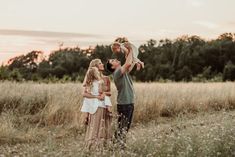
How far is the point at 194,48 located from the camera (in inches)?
2862

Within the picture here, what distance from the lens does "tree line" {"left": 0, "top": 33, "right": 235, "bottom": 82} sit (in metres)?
59.6

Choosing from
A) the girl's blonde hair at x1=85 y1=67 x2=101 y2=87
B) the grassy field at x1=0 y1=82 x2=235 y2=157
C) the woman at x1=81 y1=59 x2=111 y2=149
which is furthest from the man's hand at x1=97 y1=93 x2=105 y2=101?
the grassy field at x1=0 y1=82 x2=235 y2=157

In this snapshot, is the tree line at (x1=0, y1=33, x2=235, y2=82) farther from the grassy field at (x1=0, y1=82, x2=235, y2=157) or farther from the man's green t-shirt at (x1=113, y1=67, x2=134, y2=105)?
the man's green t-shirt at (x1=113, y1=67, x2=134, y2=105)

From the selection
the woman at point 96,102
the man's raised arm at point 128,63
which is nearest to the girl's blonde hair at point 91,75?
the woman at point 96,102

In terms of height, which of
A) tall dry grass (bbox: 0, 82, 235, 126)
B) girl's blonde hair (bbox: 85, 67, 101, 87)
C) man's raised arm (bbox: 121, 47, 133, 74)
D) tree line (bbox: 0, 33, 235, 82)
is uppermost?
man's raised arm (bbox: 121, 47, 133, 74)

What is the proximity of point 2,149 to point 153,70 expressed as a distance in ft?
174

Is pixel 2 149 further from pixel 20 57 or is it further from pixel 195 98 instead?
pixel 20 57

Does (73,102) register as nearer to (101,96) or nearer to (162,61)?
(101,96)

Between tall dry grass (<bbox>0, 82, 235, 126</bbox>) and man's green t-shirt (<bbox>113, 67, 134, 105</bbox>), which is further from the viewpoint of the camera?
tall dry grass (<bbox>0, 82, 235, 126</bbox>)

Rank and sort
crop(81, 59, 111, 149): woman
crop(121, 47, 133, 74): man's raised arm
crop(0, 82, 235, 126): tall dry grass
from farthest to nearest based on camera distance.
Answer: crop(0, 82, 235, 126): tall dry grass
crop(81, 59, 111, 149): woman
crop(121, 47, 133, 74): man's raised arm

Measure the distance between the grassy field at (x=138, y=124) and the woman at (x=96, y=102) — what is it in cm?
44

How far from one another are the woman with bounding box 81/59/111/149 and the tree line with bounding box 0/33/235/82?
46.4m

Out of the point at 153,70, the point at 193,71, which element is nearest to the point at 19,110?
the point at 153,70

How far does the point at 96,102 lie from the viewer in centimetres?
939
